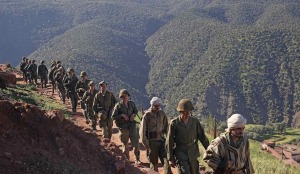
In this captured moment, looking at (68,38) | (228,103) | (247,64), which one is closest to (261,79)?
(247,64)

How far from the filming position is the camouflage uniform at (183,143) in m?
6.30

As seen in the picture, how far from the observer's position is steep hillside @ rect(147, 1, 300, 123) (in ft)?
336

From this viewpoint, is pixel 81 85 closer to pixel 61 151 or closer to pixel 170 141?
pixel 61 151

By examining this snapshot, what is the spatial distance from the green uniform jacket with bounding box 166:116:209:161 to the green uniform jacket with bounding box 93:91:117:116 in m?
3.98

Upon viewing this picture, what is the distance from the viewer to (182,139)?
249 inches

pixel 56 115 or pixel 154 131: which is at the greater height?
pixel 56 115

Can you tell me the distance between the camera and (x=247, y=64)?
113 meters

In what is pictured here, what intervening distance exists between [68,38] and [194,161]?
142 m

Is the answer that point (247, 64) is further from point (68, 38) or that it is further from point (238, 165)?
point (238, 165)

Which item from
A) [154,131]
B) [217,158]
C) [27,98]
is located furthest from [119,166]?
[27,98]

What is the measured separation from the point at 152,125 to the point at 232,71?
4089 inches

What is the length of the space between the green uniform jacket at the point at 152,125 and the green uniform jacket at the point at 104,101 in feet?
8.84

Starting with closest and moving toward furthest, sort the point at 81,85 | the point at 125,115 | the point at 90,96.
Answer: the point at 125,115, the point at 90,96, the point at 81,85

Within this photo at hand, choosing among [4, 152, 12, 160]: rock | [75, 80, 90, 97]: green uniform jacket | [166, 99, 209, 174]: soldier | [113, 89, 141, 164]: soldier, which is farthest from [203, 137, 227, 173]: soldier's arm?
[75, 80, 90, 97]: green uniform jacket
